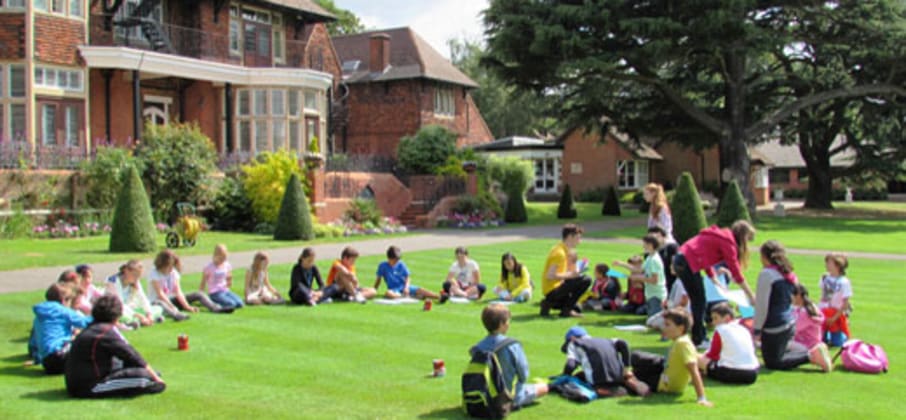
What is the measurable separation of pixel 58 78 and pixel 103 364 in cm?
2349

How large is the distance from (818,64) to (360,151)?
26.0 meters

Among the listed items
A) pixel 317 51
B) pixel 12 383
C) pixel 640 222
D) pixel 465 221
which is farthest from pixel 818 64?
pixel 12 383

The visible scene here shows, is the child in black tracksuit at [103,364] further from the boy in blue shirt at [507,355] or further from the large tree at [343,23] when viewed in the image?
the large tree at [343,23]

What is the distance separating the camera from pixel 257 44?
120 ft

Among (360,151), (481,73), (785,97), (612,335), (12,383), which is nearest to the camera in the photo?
(12,383)

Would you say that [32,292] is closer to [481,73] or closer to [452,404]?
[452,404]

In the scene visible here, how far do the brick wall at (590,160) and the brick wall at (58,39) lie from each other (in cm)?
3513

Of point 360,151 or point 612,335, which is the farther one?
point 360,151

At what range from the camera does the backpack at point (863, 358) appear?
28.6 ft

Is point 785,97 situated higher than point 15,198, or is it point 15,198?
point 785,97

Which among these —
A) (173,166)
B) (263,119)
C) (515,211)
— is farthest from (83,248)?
(515,211)

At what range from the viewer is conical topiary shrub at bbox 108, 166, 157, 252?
19.6 m

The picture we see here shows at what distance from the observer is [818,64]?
40.4m

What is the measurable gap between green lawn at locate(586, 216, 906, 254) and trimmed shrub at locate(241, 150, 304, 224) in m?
11.0
